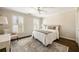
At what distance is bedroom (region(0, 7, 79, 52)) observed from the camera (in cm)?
129

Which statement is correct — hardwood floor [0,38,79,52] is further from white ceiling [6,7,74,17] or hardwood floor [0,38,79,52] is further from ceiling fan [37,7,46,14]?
ceiling fan [37,7,46,14]

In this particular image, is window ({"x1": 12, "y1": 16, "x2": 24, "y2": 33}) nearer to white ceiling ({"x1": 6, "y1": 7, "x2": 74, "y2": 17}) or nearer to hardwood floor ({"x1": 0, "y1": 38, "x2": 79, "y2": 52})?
white ceiling ({"x1": 6, "y1": 7, "x2": 74, "y2": 17})

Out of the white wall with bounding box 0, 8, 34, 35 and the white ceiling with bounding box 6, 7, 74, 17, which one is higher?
the white ceiling with bounding box 6, 7, 74, 17

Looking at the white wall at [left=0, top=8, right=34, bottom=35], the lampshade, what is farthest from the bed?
the lampshade

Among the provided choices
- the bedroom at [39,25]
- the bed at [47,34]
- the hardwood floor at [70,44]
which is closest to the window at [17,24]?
the bedroom at [39,25]

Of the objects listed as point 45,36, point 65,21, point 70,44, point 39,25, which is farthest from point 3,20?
point 70,44

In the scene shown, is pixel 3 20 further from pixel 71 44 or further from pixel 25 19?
pixel 71 44

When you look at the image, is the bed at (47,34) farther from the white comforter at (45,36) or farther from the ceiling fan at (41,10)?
the ceiling fan at (41,10)

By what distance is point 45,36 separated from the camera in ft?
4.31

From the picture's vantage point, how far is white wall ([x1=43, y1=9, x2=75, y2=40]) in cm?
130

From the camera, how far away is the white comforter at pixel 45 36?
1.31 metres

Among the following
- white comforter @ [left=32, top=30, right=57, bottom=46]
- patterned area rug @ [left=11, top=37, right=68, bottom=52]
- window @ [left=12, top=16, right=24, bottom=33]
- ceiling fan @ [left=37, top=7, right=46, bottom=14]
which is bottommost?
patterned area rug @ [left=11, top=37, right=68, bottom=52]

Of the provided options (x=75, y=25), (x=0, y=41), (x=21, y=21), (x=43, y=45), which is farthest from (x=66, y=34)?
(x=0, y=41)

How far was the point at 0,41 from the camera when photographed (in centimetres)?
126
